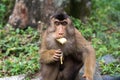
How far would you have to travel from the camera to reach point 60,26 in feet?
21.4

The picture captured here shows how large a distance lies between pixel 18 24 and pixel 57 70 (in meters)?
3.50

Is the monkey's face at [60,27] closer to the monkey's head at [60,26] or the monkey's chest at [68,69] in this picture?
the monkey's head at [60,26]

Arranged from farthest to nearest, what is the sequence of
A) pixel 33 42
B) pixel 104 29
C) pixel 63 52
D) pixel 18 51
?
pixel 104 29 < pixel 33 42 < pixel 18 51 < pixel 63 52

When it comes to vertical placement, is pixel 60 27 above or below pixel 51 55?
above

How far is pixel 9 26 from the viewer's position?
10242mm

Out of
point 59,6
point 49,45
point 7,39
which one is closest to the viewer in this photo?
point 49,45

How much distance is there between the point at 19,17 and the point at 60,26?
3.94 m

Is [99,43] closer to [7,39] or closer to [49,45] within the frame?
[7,39]

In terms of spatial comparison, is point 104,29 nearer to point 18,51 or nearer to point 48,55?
point 18,51

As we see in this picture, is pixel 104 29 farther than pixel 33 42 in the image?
Yes

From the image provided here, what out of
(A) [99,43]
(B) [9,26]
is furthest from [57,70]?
(B) [9,26]

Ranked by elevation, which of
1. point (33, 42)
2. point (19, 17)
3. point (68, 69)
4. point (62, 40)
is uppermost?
point (19, 17)

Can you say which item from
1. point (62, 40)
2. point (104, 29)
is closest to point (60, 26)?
point (62, 40)

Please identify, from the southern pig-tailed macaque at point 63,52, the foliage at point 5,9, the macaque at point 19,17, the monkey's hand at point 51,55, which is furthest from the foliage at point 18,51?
the monkey's hand at point 51,55
